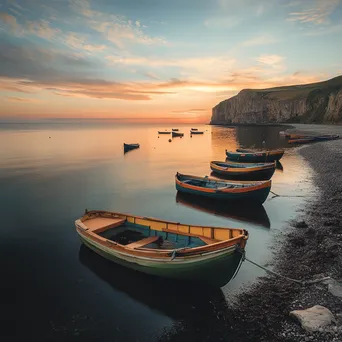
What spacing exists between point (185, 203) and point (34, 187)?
1872cm

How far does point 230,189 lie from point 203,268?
44.1 feet

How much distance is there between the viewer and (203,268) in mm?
10703

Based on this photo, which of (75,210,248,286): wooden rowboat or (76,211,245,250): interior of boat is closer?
(75,210,248,286): wooden rowboat

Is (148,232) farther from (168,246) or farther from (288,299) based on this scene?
(288,299)

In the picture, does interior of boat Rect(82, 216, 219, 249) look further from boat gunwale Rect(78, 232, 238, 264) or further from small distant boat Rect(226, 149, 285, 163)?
small distant boat Rect(226, 149, 285, 163)

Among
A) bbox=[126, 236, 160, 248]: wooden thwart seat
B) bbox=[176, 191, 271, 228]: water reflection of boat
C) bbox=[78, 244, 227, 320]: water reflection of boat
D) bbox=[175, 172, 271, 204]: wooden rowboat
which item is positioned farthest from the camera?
bbox=[175, 172, 271, 204]: wooden rowboat

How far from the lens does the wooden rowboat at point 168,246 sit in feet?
34.5

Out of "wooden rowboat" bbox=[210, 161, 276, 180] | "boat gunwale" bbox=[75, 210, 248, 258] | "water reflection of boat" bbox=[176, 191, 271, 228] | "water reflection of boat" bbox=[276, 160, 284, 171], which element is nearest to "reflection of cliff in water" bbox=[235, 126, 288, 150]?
"water reflection of boat" bbox=[276, 160, 284, 171]

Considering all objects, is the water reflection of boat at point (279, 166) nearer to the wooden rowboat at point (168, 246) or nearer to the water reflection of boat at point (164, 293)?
the wooden rowboat at point (168, 246)

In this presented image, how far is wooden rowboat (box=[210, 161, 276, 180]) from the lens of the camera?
31.2 meters

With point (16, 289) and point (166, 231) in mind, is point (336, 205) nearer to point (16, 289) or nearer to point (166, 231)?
point (166, 231)

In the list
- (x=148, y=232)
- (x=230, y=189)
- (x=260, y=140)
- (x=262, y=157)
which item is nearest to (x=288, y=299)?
(x=148, y=232)

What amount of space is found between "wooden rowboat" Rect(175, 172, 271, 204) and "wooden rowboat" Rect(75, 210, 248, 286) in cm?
1058

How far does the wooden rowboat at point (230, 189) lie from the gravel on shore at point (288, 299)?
558 cm
